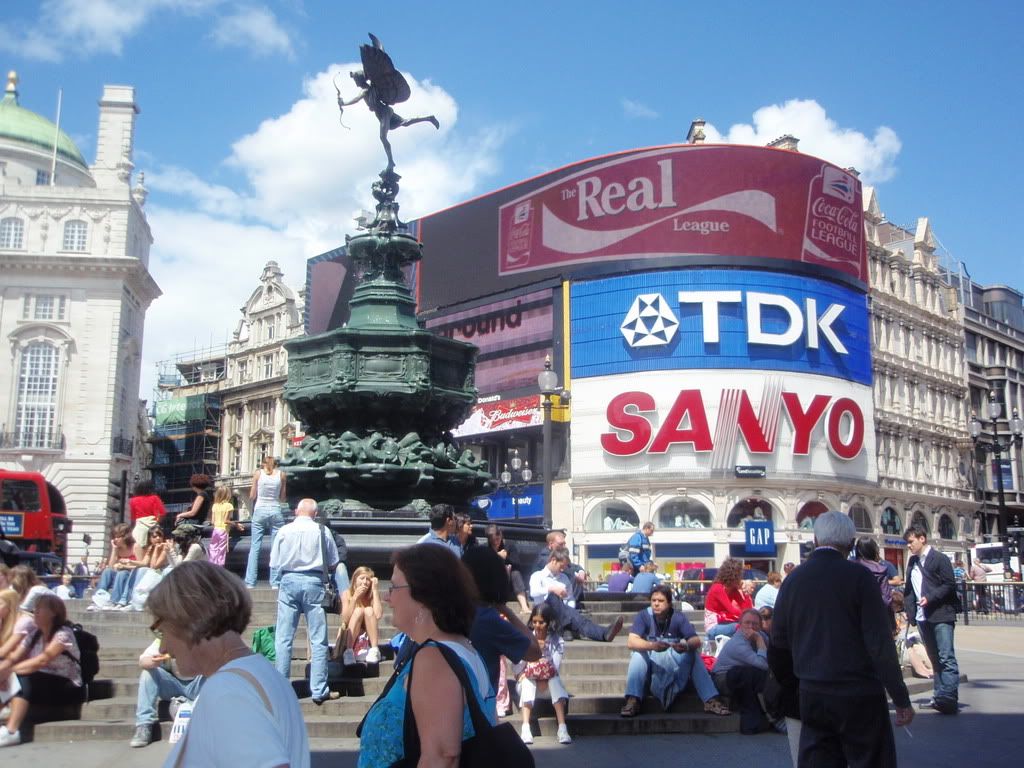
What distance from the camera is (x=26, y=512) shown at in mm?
27172

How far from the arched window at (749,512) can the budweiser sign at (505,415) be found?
1071 centimetres

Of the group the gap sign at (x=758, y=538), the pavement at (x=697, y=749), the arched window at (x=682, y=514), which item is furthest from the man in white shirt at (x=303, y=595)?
the arched window at (x=682, y=514)

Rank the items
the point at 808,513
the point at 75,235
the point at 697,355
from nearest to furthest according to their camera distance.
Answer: the point at 697,355, the point at 808,513, the point at 75,235

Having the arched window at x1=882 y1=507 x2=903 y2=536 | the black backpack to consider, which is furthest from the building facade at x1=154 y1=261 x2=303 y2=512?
the black backpack

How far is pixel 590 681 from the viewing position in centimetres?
918

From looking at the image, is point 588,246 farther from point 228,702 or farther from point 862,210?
point 228,702

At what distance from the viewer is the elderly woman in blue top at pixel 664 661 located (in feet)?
27.6

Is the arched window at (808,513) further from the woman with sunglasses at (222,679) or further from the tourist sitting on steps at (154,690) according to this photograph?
the woman with sunglasses at (222,679)

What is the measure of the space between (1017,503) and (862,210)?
79.0ft

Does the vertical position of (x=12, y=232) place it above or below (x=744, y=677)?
above

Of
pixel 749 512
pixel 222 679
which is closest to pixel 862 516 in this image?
pixel 749 512

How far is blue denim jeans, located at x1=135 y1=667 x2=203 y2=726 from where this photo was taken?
7.29 m

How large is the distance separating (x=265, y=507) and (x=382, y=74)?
603 centimetres

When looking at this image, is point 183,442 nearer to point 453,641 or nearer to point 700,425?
point 700,425
